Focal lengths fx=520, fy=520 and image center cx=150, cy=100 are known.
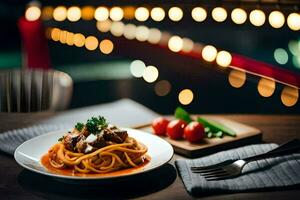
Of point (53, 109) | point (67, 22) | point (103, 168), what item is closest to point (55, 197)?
point (103, 168)

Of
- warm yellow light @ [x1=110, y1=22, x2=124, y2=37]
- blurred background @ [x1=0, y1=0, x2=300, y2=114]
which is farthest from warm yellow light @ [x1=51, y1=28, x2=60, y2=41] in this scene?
warm yellow light @ [x1=110, y1=22, x2=124, y2=37]

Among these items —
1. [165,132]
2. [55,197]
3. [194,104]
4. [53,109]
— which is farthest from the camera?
[194,104]

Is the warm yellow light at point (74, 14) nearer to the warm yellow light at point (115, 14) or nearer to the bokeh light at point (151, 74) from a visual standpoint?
the warm yellow light at point (115, 14)

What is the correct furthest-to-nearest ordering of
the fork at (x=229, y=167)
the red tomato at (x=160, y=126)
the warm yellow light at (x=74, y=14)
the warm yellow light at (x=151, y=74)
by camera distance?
the warm yellow light at (x=74, y=14) < the warm yellow light at (x=151, y=74) < the red tomato at (x=160, y=126) < the fork at (x=229, y=167)

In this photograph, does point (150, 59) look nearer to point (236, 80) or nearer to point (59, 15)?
point (236, 80)

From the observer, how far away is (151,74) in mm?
6398

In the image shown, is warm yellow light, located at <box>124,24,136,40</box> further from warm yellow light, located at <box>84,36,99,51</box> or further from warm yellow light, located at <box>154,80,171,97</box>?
warm yellow light, located at <box>84,36,99,51</box>

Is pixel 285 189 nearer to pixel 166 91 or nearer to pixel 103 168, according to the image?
pixel 103 168

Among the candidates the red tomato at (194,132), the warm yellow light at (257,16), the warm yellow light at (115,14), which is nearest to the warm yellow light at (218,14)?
the warm yellow light at (257,16)

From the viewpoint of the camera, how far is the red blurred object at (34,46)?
5152 millimetres

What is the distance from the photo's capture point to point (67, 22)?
7.39m

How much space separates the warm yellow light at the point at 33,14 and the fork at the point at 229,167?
13.9 feet

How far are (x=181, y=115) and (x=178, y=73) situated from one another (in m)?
3.64

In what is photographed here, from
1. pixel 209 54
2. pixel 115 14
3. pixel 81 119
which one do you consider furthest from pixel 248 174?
pixel 115 14
